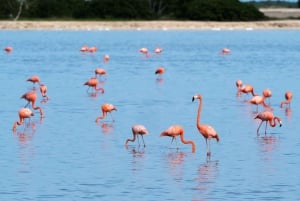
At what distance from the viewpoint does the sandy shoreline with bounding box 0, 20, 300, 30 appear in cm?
8488

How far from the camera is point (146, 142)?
20219 millimetres

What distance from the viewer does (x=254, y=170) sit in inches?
672

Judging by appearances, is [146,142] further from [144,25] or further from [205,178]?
[144,25]

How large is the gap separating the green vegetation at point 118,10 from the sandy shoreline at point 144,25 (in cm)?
70

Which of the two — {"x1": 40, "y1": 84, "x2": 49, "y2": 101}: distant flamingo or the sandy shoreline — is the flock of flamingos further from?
the sandy shoreline

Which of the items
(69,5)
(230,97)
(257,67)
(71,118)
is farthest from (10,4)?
(71,118)

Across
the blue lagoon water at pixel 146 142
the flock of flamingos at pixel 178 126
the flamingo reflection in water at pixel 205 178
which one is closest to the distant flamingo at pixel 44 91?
the flock of flamingos at pixel 178 126

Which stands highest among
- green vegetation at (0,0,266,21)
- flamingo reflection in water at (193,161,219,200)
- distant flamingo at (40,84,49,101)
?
flamingo reflection in water at (193,161,219,200)

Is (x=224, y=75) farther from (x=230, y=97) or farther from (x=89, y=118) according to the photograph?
(x=89, y=118)

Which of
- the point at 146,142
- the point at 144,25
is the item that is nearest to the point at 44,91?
the point at 146,142

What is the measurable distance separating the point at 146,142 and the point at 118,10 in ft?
226

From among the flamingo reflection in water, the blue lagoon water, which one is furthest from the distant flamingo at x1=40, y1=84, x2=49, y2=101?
the flamingo reflection in water

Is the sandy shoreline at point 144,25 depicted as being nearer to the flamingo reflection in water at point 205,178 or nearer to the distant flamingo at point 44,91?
the distant flamingo at point 44,91

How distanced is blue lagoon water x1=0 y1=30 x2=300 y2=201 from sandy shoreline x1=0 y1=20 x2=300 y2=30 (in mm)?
42376
